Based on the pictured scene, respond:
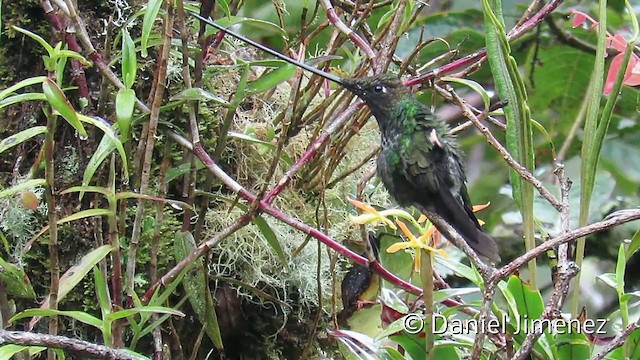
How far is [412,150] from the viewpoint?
4.77 ft

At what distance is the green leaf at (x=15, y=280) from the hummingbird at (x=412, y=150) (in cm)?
57

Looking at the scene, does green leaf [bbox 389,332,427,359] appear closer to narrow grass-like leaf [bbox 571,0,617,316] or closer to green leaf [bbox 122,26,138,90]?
narrow grass-like leaf [bbox 571,0,617,316]

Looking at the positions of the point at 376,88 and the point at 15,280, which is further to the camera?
the point at 376,88

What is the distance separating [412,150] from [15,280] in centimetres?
74

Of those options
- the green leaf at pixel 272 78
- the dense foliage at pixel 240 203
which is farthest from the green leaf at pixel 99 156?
the green leaf at pixel 272 78

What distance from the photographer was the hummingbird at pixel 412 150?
1411 mm

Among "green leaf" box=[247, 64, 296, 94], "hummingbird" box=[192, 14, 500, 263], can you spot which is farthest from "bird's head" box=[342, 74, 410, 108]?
"green leaf" box=[247, 64, 296, 94]

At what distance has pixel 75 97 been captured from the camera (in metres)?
1.52

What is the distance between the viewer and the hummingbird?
1.41 metres

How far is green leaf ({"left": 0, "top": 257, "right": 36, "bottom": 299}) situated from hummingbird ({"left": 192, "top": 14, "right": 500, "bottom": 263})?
0.57 metres

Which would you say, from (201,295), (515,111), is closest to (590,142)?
(515,111)

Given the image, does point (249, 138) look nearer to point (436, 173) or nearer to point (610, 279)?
point (436, 173)

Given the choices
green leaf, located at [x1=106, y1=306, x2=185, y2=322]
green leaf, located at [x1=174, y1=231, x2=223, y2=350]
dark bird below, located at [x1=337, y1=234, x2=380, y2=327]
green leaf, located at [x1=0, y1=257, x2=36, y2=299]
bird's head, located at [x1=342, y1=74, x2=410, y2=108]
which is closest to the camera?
green leaf, located at [x1=106, y1=306, x2=185, y2=322]

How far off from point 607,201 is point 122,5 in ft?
6.00
